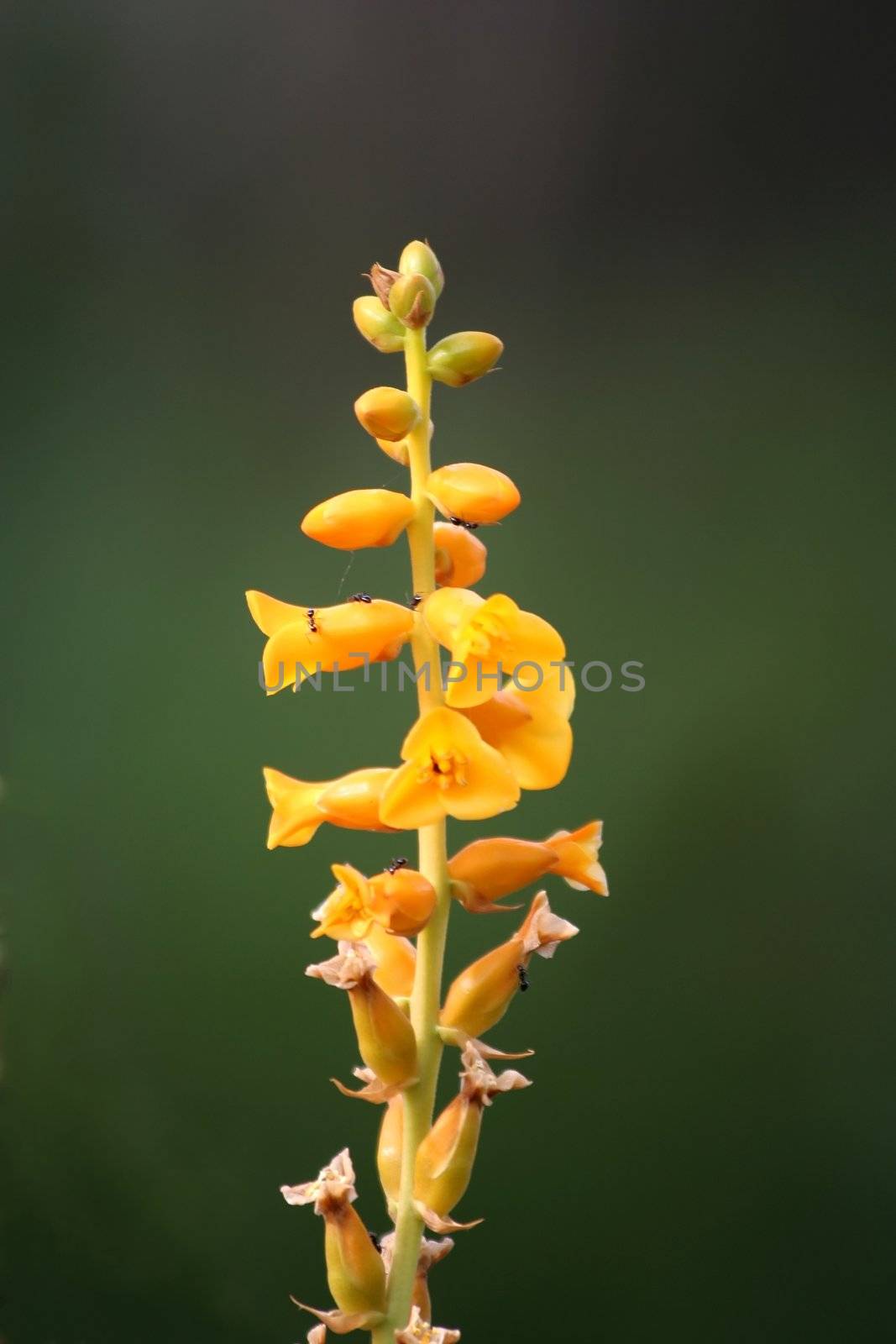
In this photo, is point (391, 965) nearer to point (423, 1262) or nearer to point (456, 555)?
point (423, 1262)

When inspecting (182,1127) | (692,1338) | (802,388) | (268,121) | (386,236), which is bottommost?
(692,1338)

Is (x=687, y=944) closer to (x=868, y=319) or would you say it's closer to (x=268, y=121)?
(x=868, y=319)

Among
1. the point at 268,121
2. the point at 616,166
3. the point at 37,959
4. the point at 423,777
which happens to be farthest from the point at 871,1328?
the point at 268,121

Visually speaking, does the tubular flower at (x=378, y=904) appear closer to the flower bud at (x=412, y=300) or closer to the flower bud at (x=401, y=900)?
the flower bud at (x=401, y=900)

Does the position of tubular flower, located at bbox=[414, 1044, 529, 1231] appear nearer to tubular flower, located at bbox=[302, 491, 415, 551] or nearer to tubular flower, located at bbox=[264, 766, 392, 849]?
tubular flower, located at bbox=[264, 766, 392, 849]

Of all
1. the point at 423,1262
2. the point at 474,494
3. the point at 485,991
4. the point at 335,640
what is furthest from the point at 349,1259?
the point at 474,494

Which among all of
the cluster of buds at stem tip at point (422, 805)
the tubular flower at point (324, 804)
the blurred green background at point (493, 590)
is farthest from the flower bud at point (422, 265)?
the blurred green background at point (493, 590)
